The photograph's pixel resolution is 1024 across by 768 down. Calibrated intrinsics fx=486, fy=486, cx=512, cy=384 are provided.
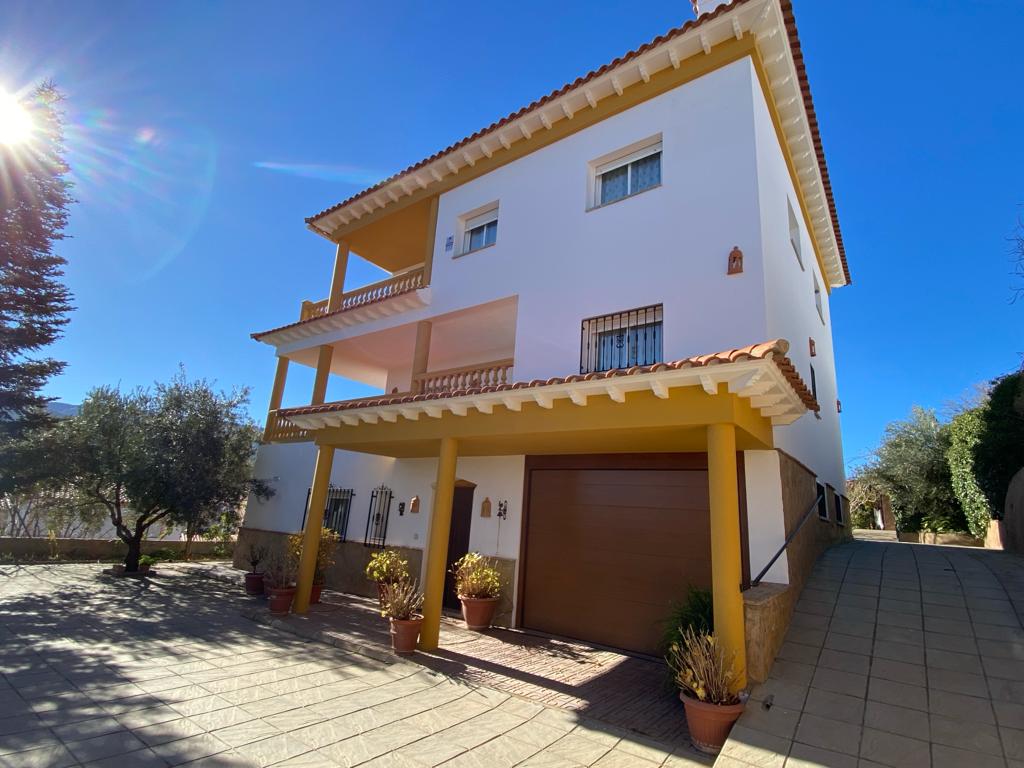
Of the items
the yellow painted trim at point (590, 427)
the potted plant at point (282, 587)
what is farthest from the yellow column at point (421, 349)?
the potted plant at point (282, 587)

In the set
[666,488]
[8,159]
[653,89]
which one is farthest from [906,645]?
[8,159]

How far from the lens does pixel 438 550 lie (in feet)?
25.7

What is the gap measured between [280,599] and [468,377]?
5690 millimetres

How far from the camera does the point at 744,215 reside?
779 cm

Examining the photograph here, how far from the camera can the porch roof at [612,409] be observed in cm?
539

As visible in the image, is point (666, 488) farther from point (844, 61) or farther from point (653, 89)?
point (844, 61)

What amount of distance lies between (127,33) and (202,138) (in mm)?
1981

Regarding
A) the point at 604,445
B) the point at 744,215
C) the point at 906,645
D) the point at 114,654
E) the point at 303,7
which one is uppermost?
the point at 303,7

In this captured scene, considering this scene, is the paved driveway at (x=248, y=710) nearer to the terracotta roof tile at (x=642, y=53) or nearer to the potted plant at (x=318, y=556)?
the potted plant at (x=318, y=556)

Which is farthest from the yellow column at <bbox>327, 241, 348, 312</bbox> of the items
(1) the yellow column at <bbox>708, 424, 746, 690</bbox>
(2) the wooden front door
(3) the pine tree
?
(1) the yellow column at <bbox>708, 424, 746, 690</bbox>

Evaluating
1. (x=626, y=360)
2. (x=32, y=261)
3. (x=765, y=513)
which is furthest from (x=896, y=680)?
(x=32, y=261)

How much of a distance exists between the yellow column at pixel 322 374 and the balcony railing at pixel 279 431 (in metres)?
1.16

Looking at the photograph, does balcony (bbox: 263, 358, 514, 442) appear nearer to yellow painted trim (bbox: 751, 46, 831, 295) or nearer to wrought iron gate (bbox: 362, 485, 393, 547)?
wrought iron gate (bbox: 362, 485, 393, 547)

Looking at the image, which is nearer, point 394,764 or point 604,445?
point 394,764
